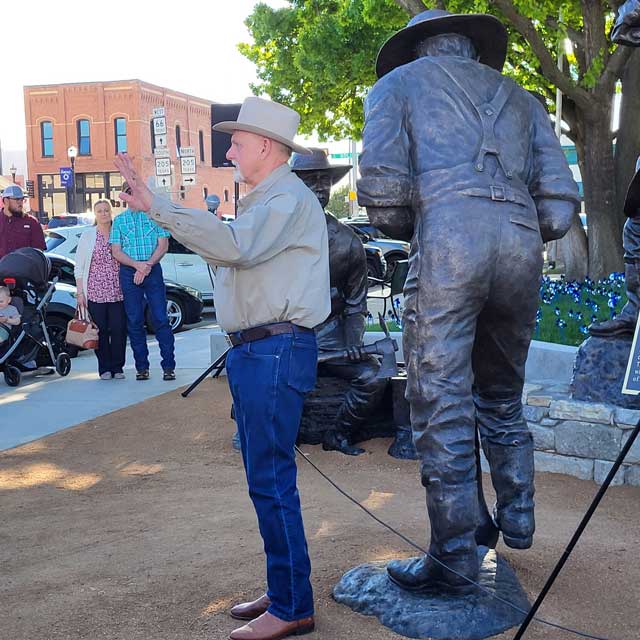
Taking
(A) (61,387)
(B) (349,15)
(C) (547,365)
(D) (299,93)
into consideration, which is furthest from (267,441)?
(D) (299,93)

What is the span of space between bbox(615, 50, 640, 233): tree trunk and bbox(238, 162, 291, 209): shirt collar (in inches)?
555

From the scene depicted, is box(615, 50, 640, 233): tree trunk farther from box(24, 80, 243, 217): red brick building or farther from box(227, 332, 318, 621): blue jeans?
box(24, 80, 243, 217): red brick building

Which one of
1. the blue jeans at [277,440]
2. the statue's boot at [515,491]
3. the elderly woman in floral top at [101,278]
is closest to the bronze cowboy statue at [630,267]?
the statue's boot at [515,491]

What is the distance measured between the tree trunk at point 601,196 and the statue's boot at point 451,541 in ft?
43.1

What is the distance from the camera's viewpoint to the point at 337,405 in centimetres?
695

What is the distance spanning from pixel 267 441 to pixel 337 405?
140 inches

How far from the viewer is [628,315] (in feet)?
19.6

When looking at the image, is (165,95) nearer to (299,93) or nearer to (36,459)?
→ (299,93)

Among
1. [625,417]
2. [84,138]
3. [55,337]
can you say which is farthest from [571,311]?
[84,138]

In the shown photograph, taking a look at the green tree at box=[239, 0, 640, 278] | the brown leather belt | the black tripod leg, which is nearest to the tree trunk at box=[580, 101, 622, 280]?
the green tree at box=[239, 0, 640, 278]

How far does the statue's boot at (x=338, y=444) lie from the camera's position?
679 cm

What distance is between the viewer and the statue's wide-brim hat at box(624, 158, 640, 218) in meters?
4.47

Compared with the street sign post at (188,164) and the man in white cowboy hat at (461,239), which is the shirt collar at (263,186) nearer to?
the man in white cowboy hat at (461,239)

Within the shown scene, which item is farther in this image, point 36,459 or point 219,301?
point 36,459
